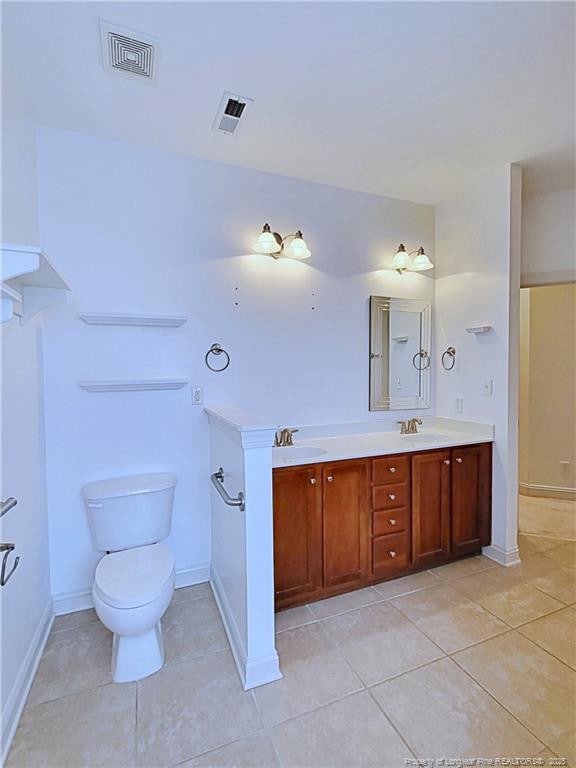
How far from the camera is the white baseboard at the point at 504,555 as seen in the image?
2.58m

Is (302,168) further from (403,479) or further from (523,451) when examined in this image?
(523,451)

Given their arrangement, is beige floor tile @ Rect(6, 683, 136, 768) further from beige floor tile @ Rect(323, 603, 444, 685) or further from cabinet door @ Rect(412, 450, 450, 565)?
cabinet door @ Rect(412, 450, 450, 565)

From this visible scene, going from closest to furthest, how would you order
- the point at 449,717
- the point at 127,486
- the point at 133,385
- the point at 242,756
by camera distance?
the point at 242,756, the point at 449,717, the point at 127,486, the point at 133,385

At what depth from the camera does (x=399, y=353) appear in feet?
9.88

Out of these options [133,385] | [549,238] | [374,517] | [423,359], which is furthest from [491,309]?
[133,385]

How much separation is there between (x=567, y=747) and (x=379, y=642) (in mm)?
760

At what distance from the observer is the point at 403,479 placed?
7.88ft

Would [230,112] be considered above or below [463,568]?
above

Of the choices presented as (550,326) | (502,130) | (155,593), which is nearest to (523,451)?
(550,326)

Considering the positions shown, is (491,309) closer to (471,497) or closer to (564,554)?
(471,497)

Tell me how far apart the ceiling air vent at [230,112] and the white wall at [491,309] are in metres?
1.81

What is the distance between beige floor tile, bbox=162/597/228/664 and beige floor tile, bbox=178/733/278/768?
486 mm

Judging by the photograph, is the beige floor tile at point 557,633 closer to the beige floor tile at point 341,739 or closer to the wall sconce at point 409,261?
the beige floor tile at point 341,739

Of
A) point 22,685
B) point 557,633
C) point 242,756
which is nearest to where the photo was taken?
point 242,756
